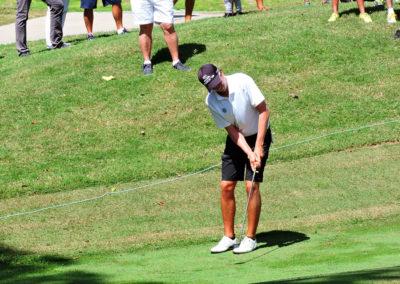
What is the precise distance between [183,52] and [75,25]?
27.0 ft

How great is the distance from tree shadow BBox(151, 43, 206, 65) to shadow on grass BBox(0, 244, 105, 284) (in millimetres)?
6594

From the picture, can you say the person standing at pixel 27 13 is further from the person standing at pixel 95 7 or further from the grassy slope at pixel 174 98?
the person standing at pixel 95 7

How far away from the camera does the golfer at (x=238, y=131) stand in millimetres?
6207

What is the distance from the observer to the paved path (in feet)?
62.5

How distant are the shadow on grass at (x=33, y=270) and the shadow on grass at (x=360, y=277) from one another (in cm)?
178

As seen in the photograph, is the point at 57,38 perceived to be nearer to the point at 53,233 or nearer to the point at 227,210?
the point at 53,233

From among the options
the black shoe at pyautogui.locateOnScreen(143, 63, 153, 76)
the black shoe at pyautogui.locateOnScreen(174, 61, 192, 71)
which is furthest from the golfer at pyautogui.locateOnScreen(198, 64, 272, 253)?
the black shoe at pyautogui.locateOnScreen(143, 63, 153, 76)

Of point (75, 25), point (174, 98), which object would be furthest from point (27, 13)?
point (75, 25)

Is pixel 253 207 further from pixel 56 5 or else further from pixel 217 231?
pixel 56 5

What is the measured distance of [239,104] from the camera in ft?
20.6

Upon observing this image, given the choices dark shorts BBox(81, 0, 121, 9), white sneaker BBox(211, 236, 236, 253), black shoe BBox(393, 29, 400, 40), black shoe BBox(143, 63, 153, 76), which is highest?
dark shorts BBox(81, 0, 121, 9)

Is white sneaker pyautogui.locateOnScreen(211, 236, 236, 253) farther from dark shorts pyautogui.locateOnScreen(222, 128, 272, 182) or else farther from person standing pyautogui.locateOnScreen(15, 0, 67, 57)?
person standing pyautogui.locateOnScreen(15, 0, 67, 57)

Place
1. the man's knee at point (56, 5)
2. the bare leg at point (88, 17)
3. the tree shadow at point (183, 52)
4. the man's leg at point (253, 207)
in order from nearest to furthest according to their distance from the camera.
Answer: the man's leg at point (253, 207) → the tree shadow at point (183, 52) → the man's knee at point (56, 5) → the bare leg at point (88, 17)

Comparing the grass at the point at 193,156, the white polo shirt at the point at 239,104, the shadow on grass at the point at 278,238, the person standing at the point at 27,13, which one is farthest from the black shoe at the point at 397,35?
the white polo shirt at the point at 239,104
